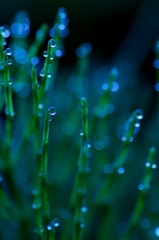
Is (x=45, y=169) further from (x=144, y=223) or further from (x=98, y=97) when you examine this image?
(x=98, y=97)

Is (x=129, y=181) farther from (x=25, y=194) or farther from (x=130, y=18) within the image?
(x=130, y=18)

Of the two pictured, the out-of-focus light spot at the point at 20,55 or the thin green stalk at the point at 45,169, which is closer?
the thin green stalk at the point at 45,169

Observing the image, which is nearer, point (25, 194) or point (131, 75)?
point (25, 194)

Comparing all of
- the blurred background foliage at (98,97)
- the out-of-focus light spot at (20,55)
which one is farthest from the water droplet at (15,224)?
the out-of-focus light spot at (20,55)

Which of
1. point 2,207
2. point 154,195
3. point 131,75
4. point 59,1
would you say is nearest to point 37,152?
point 2,207

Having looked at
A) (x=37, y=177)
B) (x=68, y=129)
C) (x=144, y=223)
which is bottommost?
(x=144, y=223)

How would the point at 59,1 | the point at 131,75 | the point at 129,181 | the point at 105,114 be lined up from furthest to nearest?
1. the point at 59,1
2. the point at 131,75
3. the point at 129,181
4. the point at 105,114

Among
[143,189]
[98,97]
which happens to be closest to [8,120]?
[143,189]

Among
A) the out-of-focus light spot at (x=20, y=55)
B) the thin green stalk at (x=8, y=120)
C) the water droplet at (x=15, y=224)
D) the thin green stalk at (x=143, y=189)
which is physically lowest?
the water droplet at (x=15, y=224)

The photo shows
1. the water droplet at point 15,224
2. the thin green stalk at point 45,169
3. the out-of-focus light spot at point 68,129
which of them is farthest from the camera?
the out-of-focus light spot at point 68,129

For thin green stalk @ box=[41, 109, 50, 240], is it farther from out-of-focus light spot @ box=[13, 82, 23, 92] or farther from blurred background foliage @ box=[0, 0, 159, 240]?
out-of-focus light spot @ box=[13, 82, 23, 92]

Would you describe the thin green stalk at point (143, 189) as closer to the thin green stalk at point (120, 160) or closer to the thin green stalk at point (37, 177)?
the thin green stalk at point (120, 160)
